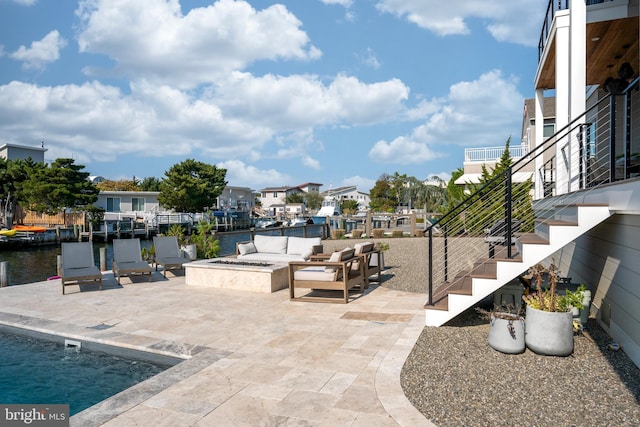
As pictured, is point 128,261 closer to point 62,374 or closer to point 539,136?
point 62,374

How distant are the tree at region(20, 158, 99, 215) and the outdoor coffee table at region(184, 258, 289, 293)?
30.1m

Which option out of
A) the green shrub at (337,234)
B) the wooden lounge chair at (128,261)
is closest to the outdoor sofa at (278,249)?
the wooden lounge chair at (128,261)

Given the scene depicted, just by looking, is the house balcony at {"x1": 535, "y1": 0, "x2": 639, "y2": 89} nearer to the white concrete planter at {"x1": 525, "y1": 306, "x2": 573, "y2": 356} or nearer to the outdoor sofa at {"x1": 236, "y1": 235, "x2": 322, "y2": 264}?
the white concrete planter at {"x1": 525, "y1": 306, "x2": 573, "y2": 356}

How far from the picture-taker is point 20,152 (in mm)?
43156

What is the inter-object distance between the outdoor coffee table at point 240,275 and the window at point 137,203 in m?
39.4

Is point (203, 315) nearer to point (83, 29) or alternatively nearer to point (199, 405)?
point (199, 405)

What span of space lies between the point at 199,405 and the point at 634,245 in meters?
4.47

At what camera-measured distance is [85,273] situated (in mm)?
8438

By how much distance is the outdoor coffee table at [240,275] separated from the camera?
8.17 metres

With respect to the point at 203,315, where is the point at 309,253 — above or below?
above

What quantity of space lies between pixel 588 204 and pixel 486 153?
20025mm

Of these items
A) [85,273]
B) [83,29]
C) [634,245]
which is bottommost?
[85,273]

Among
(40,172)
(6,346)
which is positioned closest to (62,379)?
(6,346)

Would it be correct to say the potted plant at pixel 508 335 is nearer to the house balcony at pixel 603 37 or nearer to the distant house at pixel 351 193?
the house balcony at pixel 603 37
